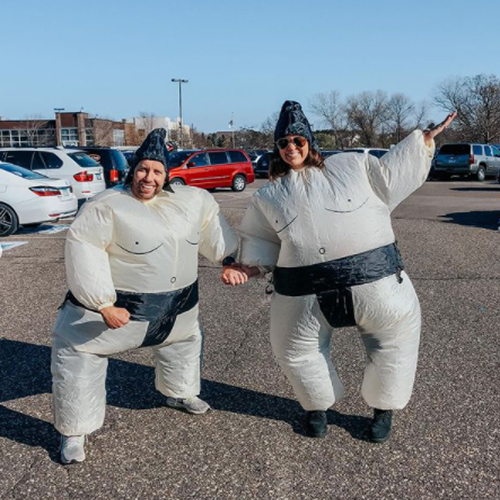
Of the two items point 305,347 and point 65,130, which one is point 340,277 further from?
point 65,130

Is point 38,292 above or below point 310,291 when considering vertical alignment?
below

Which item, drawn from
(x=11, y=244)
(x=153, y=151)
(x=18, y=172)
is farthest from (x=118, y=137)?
(x=153, y=151)

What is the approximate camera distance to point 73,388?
3.37m

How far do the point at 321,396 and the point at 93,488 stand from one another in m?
1.25

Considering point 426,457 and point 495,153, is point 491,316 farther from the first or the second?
point 495,153

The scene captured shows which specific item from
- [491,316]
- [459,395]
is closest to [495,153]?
[491,316]

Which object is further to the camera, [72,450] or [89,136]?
[89,136]

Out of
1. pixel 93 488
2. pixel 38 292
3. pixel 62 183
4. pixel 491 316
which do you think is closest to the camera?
pixel 93 488

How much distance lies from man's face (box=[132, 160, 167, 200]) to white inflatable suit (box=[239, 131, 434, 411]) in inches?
20.1

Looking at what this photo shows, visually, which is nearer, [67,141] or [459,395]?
[459,395]

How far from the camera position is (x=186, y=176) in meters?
21.1

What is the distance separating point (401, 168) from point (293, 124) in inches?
23.0

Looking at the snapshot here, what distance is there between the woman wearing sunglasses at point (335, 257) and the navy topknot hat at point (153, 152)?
526mm

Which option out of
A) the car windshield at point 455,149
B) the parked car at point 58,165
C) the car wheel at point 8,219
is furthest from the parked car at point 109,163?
the car windshield at point 455,149
